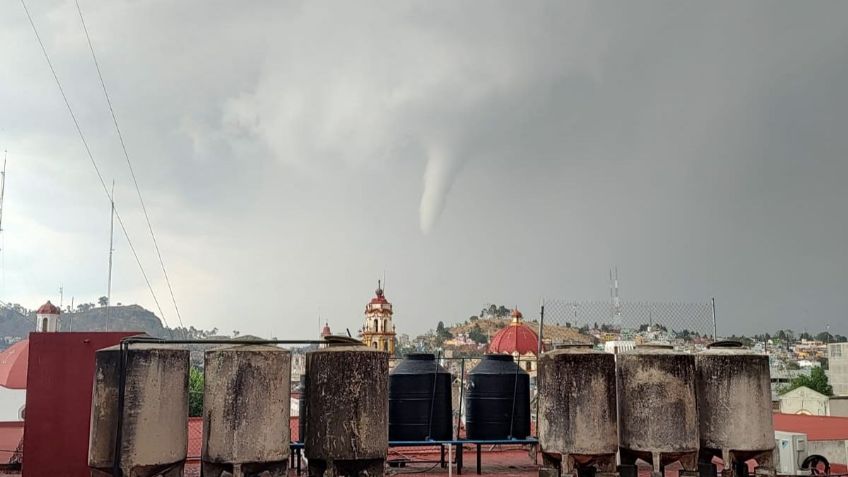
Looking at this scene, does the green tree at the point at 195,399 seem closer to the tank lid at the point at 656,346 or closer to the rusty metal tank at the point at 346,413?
the rusty metal tank at the point at 346,413

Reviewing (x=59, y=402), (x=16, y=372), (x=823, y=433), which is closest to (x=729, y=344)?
(x=823, y=433)

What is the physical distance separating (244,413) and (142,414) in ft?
4.48

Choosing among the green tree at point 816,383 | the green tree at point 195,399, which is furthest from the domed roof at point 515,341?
the green tree at point 816,383

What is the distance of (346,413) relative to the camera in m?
9.89

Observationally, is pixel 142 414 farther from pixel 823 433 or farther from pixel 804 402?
pixel 804 402

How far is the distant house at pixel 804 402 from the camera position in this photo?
1500 inches

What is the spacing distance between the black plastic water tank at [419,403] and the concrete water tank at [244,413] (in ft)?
13.1

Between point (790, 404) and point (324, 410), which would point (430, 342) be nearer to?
point (790, 404)

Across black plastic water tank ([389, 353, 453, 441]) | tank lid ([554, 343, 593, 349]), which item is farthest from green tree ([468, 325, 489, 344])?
tank lid ([554, 343, 593, 349])

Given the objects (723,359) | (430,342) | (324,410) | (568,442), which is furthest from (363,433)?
(430,342)

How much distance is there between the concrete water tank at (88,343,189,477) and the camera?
362 inches

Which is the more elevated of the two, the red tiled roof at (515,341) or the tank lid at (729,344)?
the red tiled roof at (515,341)

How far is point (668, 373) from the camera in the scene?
434 inches

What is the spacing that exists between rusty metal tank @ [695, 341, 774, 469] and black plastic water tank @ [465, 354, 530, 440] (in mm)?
3706
